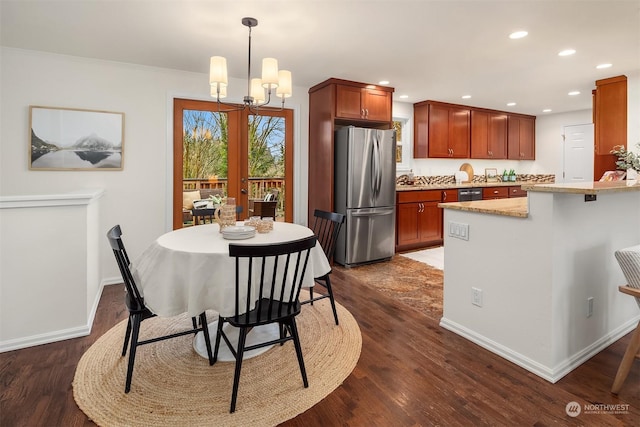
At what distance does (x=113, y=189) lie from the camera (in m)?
3.81

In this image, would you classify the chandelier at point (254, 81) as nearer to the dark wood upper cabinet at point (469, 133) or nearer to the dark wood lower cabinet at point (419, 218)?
the dark wood lower cabinet at point (419, 218)

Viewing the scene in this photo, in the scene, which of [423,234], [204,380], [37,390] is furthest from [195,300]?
[423,234]

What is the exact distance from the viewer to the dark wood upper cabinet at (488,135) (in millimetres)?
6488

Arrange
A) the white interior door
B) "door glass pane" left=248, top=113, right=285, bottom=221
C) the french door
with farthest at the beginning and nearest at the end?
the white interior door
"door glass pane" left=248, top=113, right=285, bottom=221
the french door

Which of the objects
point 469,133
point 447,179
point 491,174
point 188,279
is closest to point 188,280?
point 188,279

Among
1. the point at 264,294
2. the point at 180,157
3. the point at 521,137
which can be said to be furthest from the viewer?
the point at 521,137

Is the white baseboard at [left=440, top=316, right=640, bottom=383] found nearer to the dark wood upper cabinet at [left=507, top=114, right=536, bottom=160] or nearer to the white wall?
the white wall

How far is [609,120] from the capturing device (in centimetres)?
425

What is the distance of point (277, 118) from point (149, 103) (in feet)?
5.08

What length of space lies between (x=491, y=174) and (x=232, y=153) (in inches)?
215

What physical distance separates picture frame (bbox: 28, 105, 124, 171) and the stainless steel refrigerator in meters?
2.56

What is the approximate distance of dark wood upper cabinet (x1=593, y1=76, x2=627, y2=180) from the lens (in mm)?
4199

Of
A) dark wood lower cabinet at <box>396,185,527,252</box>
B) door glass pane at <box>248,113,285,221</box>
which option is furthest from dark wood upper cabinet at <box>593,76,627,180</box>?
door glass pane at <box>248,113,285,221</box>

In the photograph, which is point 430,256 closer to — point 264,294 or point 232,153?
point 232,153
